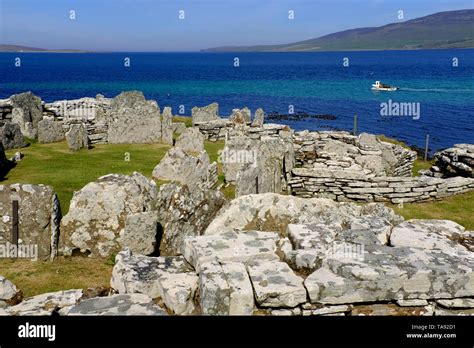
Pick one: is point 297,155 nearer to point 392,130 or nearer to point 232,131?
point 232,131

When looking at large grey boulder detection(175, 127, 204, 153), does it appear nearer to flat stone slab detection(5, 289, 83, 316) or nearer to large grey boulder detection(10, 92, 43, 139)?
large grey boulder detection(10, 92, 43, 139)

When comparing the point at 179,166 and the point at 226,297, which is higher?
the point at 226,297

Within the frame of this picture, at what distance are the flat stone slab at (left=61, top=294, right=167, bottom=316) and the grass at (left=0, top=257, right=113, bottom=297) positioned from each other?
3.07m

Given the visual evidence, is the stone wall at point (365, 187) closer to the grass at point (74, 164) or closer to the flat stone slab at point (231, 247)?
the grass at point (74, 164)

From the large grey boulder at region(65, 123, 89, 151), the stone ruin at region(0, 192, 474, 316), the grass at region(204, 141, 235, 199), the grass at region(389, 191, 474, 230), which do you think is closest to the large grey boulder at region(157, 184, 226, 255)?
the stone ruin at region(0, 192, 474, 316)

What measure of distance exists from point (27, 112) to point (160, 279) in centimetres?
2667

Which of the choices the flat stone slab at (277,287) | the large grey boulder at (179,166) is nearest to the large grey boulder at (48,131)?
the large grey boulder at (179,166)

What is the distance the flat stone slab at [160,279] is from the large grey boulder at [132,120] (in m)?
20.1

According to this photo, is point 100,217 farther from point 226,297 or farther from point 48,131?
point 48,131

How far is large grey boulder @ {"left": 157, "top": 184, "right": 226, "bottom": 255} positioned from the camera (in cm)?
961

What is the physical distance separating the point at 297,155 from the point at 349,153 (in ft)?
8.88

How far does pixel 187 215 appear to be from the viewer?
9672 millimetres

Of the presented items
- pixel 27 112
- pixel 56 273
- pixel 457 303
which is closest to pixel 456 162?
pixel 457 303

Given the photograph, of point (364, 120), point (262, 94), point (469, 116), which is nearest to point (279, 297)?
point (364, 120)
